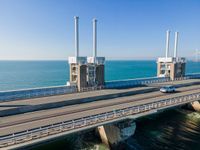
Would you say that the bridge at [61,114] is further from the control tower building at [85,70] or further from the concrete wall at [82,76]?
the control tower building at [85,70]

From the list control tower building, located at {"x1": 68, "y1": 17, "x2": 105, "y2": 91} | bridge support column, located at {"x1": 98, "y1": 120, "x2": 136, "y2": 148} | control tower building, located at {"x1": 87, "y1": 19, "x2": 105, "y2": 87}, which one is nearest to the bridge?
bridge support column, located at {"x1": 98, "y1": 120, "x2": 136, "y2": 148}

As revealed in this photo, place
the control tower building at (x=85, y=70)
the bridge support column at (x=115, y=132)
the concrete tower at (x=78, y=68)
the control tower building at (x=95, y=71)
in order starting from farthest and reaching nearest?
the control tower building at (x=95, y=71), the control tower building at (x=85, y=70), the concrete tower at (x=78, y=68), the bridge support column at (x=115, y=132)

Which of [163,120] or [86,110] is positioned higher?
[86,110]

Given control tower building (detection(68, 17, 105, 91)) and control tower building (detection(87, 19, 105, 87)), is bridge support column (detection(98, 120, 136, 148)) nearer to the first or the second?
control tower building (detection(68, 17, 105, 91))

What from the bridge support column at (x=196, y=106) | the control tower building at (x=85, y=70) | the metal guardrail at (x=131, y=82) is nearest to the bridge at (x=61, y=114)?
the bridge support column at (x=196, y=106)

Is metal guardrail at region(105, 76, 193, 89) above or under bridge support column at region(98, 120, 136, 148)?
above

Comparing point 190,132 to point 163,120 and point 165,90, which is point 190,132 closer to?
point 163,120

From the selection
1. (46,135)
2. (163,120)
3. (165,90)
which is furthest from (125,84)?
(46,135)

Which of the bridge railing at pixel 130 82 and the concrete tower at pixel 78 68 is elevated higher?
the concrete tower at pixel 78 68

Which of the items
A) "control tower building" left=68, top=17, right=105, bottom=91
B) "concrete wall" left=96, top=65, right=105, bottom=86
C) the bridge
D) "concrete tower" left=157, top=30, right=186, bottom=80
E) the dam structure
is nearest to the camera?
the bridge
